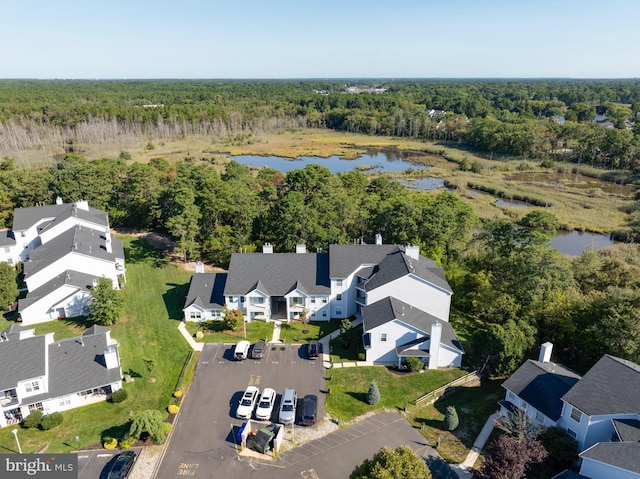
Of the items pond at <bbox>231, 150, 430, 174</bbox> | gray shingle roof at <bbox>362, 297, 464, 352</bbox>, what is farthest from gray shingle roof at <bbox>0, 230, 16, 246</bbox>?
pond at <bbox>231, 150, 430, 174</bbox>

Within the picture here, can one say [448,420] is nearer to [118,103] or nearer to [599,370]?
[599,370]

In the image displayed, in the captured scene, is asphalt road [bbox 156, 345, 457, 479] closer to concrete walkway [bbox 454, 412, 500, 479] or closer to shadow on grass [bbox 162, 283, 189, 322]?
concrete walkway [bbox 454, 412, 500, 479]

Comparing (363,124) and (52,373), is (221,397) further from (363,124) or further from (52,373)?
(363,124)

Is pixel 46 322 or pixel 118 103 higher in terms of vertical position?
pixel 118 103

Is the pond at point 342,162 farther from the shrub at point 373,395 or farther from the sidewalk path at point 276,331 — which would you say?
the shrub at point 373,395

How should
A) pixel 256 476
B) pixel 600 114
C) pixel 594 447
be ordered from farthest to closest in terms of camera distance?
1. pixel 600 114
2. pixel 256 476
3. pixel 594 447

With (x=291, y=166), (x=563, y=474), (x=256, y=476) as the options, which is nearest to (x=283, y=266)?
(x=256, y=476)
